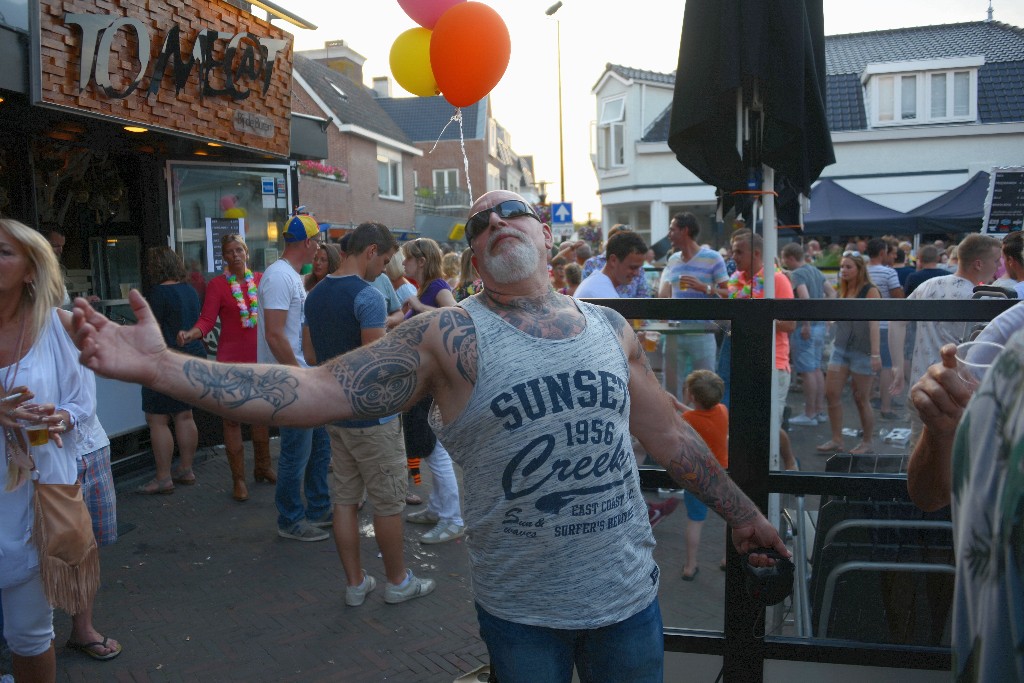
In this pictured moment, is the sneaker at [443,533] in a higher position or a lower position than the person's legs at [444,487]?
lower

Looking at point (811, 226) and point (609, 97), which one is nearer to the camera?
point (811, 226)

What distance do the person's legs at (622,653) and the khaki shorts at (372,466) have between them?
2190 millimetres

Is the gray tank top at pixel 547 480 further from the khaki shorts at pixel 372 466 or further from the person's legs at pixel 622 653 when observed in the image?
the khaki shorts at pixel 372 466

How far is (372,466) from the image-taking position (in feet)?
13.7

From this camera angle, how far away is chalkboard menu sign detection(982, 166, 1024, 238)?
7934mm

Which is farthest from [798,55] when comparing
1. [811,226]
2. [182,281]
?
[811,226]

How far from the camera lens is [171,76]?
6703 mm

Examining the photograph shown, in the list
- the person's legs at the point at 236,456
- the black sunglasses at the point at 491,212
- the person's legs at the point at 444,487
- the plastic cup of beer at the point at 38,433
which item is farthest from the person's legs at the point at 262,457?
the black sunglasses at the point at 491,212

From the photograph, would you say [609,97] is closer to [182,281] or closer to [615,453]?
[182,281]

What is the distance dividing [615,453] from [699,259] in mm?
5217

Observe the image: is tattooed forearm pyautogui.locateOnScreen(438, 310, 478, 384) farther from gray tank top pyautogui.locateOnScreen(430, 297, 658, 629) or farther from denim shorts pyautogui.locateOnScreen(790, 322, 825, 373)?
denim shorts pyautogui.locateOnScreen(790, 322, 825, 373)

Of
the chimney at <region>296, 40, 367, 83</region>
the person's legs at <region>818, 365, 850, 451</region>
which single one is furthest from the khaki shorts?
the chimney at <region>296, 40, 367, 83</region>

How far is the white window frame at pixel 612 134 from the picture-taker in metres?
29.6

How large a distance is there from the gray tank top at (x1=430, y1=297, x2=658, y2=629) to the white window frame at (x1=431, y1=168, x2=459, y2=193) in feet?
133
